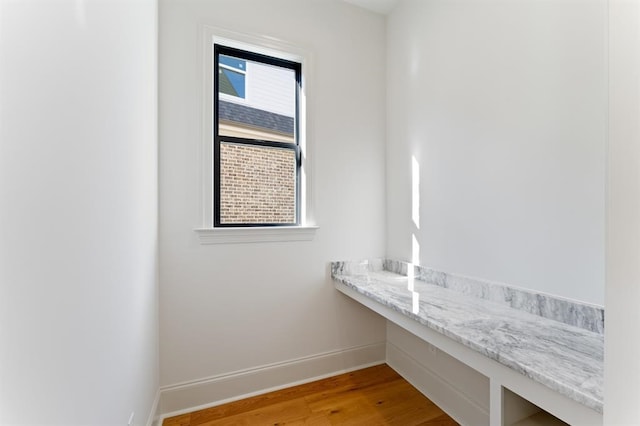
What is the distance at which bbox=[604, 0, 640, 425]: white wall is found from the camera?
42 centimetres

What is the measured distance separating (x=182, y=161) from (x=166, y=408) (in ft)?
5.12

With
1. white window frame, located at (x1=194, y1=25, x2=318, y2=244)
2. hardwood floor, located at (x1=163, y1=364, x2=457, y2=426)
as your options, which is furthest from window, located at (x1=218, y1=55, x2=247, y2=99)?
hardwood floor, located at (x1=163, y1=364, x2=457, y2=426)

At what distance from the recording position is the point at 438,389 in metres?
1.88

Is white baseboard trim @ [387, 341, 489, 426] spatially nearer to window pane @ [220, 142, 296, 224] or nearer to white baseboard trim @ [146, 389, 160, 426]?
Answer: window pane @ [220, 142, 296, 224]

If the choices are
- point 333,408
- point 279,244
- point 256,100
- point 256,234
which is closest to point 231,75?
point 256,100

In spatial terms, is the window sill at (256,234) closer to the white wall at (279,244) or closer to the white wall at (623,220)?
the white wall at (279,244)

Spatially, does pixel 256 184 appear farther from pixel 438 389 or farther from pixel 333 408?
pixel 438 389

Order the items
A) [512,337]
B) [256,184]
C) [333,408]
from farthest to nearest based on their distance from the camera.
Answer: [256,184] < [333,408] < [512,337]

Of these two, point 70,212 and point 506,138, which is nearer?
point 70,212

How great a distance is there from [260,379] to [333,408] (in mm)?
542

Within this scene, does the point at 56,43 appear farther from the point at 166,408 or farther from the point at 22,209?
the point at 166,408

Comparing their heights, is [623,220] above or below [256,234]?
above

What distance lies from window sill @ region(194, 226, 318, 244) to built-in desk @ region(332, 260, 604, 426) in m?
0.54

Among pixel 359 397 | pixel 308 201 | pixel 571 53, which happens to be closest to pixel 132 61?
pixel 308 201
